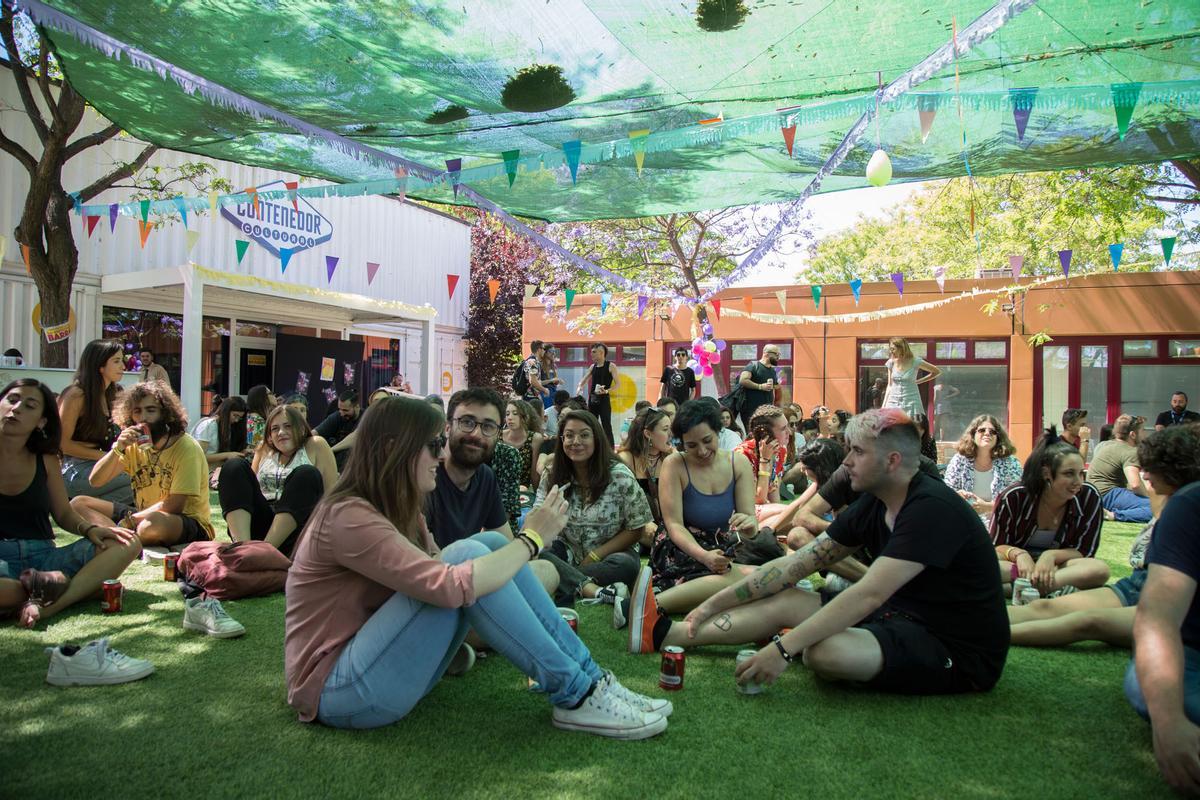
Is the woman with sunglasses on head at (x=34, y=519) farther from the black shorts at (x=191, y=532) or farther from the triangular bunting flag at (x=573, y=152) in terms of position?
the triangular bunting flag at (x=573, y=152)

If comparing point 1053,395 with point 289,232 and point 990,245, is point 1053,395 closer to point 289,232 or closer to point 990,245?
point 990,245

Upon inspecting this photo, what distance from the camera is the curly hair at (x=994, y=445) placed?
20.2 ft

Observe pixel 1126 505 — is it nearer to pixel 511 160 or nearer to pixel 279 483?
pixel 511 160

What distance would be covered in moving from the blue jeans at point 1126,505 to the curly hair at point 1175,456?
573 cm

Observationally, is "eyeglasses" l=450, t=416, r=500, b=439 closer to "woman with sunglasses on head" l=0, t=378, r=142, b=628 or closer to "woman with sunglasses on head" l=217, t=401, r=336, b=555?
"woman with sunglasses on head" l=217, t=401, r=336, b=555

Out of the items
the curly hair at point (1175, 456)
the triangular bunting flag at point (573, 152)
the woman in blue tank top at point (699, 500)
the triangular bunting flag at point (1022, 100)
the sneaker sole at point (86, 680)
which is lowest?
the sneaker sole at point (86, 680)

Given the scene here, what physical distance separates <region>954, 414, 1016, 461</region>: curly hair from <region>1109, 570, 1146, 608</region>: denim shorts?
8.41 ft

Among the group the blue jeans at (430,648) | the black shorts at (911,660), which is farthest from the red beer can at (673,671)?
the black shorts at (911,660)

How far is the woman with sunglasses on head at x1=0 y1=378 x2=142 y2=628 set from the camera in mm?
3727

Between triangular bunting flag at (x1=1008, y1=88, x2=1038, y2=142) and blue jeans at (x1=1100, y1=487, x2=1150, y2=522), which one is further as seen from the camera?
blue jeans at (x1=1100, y1=487, x2=1150, y2=522)

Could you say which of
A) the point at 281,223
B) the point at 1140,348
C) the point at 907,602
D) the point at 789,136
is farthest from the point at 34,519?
the point at 1140,348

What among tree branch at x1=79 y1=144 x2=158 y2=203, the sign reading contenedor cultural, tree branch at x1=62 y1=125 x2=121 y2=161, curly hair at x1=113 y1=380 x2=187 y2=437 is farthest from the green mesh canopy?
the sign reading contenedor cultural

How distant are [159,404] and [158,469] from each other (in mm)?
523

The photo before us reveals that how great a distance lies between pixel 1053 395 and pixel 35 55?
17.3 metres
